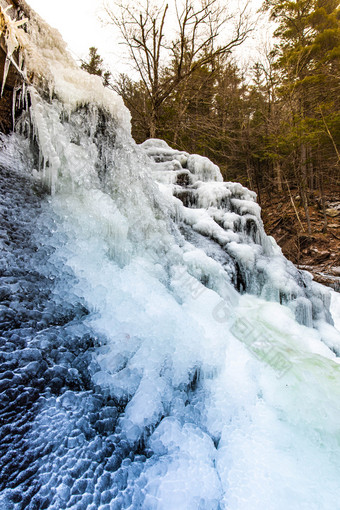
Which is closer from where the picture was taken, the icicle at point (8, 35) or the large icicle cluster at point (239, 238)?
the icicle at point (8, 35)

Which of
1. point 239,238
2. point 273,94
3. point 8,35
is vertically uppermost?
point 273,94

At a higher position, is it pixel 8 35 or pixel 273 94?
pixel 273 94

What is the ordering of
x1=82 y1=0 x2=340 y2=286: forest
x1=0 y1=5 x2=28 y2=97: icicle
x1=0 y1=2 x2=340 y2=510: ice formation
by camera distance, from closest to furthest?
x1=0 y1=2 x2=340 y2=510: ice formation, x1=0 y1=5 x2=28 y2=97: icicle, x1=82 y1=0 x2=340 y2=286: forest

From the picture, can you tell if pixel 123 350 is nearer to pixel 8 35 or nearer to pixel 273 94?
pixel 8 35

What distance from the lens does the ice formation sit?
3.07ft

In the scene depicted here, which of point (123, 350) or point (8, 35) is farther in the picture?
point (8, 35)

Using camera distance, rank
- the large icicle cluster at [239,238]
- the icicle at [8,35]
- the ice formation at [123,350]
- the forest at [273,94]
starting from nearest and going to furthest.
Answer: the ice formation at [123,350] → the icicle at [8,35] → the large icicle cluster at [239,238] → the forest at [273,94]

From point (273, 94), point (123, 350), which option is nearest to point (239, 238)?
point (123, 350)

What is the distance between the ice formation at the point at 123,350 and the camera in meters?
0.94

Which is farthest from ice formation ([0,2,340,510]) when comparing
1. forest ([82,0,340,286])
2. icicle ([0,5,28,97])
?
forest ([82,0,340,286])

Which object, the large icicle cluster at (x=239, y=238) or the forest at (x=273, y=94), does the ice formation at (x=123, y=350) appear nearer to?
the large icicle cluster at (x=239, y=238)

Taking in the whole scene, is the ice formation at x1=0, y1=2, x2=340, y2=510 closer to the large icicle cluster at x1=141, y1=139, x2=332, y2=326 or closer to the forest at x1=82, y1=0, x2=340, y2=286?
the large icicle cluster at x1=141, y1=139, x2=332, y2=326

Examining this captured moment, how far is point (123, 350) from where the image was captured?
142cm

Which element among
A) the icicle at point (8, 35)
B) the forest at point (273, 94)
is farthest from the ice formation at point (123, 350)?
the forest at point (273, 94)
